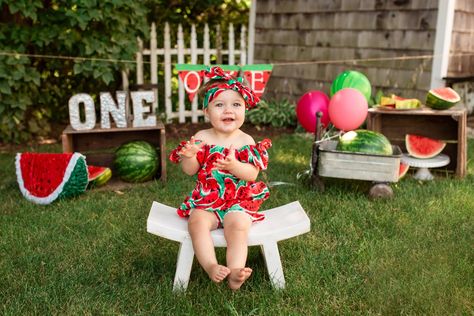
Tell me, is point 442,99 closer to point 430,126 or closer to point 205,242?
point 430,126

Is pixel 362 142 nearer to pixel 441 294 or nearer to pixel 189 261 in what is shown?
pixel 441 294

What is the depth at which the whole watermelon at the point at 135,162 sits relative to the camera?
487cm

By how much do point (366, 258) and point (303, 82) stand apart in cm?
571

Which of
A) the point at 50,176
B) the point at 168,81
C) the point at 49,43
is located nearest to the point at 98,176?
the point at 50,176

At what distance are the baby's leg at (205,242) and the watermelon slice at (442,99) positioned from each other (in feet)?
9.64

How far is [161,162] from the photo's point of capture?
16.4 feet

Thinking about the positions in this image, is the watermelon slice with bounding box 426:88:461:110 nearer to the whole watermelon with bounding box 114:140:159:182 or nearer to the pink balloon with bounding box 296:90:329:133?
the pink balloon with bounding box 296:90:329:133

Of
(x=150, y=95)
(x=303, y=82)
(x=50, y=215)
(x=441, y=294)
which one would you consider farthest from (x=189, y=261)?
(x=303, y=82)

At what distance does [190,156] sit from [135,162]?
2139 millimetres

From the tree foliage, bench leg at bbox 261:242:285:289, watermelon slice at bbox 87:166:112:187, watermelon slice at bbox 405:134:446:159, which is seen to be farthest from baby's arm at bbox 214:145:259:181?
the tree foliage

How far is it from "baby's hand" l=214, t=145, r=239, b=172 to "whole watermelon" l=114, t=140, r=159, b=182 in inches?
86.8

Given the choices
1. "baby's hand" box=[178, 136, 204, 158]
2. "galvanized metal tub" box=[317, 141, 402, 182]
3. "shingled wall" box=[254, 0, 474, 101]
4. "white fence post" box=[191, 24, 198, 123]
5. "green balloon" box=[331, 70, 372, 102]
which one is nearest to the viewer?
"baby's hand" box=[178, 136, 204, 158]

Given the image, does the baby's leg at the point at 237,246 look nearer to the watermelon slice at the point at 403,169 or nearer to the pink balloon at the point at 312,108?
the pink balloon at the point at 312,108

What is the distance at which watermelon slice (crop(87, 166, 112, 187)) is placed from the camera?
4781 mm
